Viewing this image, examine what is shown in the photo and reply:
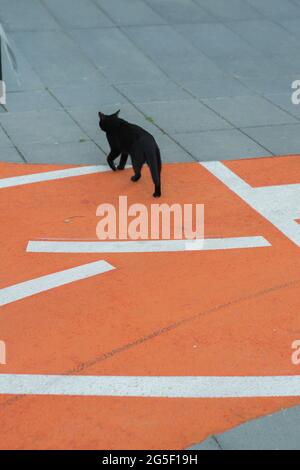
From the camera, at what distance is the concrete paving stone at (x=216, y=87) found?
1528 centimetres

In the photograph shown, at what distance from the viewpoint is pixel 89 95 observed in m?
15.1

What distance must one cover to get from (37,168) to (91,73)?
423cm

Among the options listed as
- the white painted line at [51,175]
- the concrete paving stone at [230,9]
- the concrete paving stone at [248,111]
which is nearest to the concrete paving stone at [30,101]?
the white painted line at [51,175]

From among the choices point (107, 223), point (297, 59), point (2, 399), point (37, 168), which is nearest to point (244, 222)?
point (107, 223)

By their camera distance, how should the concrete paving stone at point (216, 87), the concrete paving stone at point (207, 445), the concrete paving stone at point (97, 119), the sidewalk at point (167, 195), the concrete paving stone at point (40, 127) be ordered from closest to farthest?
the concrete paving stone at point (207, 445) → the sidewalk at point (167, 195) → the concrete paving stone at point (40, 127) → the concrete paving stone at point (97, 119) → the concrete paving stone at point (216, 87)

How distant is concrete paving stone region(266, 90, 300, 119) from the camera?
14664 millimetres

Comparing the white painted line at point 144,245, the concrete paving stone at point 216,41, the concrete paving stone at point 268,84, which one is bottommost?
the concrete paving stone at point 216,41

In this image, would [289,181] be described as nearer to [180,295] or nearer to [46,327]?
[180,295]

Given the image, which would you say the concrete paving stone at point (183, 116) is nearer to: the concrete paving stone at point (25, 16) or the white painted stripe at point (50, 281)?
the white painted stripe at point (50, 281)

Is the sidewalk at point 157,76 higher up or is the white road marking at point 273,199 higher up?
the white road marking at point 273,199

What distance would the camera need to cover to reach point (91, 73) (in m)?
16.1

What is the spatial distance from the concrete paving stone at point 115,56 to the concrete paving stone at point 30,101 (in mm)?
1424

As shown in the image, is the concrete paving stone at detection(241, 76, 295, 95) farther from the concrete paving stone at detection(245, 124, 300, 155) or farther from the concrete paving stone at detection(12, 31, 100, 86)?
the concrete paving stone at detection(12, 31, 100, 86)

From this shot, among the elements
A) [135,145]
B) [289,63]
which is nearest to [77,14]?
[289,63]
